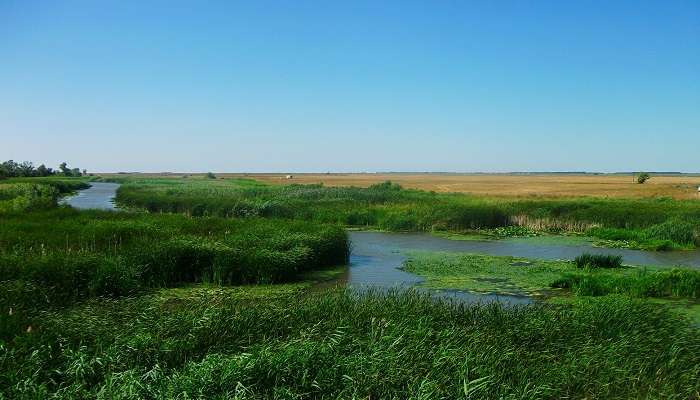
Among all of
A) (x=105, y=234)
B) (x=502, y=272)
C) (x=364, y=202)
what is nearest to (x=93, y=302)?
(x=105, y=234)

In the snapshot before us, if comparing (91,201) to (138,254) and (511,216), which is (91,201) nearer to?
(511,216)

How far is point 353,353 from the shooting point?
7375 mm

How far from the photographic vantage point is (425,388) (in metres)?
6.22

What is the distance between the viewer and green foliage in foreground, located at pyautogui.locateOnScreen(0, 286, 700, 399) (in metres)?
6.29

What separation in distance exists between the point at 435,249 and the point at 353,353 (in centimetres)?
1701

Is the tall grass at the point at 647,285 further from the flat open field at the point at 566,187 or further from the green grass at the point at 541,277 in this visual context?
the flat open field at the point at 566,187

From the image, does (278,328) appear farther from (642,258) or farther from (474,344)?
(642,258)

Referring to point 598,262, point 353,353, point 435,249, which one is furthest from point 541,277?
point 353,353

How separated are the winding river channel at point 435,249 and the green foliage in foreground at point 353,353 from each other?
6618 millimetres

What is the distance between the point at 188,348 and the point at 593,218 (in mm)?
28077

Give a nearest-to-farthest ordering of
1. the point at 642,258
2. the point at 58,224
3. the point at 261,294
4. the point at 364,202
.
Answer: the point at 261,294, the point at 58,224, the point at 642,258, the point at 364,202

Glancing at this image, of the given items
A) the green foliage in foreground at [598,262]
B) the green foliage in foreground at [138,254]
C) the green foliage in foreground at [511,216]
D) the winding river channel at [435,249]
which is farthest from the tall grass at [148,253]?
the green foliage in foreground at [511,216]

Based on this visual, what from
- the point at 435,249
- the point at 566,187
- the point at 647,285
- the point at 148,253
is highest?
the point at 148,253

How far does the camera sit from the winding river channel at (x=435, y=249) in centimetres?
1794
